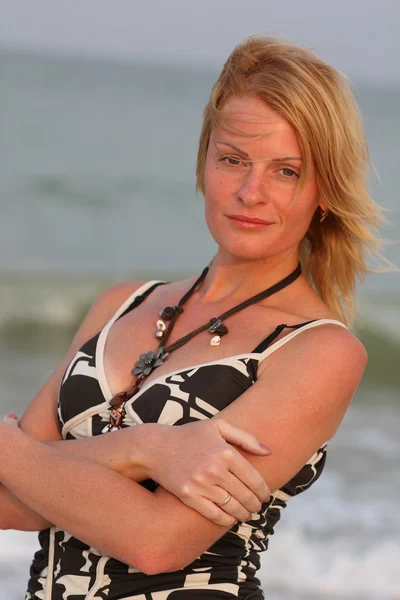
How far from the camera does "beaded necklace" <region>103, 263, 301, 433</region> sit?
246 cm

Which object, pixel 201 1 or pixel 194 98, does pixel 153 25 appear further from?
pixel 194 98

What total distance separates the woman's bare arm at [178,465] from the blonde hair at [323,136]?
1.30 ft

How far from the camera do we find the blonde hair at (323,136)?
246cm

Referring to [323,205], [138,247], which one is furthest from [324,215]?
[138,247]

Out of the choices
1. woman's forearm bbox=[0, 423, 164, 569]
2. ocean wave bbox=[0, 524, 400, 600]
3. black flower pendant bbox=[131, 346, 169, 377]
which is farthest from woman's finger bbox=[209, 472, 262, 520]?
ocean wave bbox=[0, 524, 400, 600]

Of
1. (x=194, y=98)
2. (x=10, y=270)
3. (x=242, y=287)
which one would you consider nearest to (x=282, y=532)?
(x=242, y=287)

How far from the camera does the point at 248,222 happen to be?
8.37ft

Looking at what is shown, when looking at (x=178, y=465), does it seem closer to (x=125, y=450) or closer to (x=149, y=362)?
(x=125, y=450)

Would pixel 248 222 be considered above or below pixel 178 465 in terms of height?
above

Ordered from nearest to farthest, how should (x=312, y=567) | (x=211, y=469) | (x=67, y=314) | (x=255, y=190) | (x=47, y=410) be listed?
(x=211, y=469) < (x=255, y=190) < (x=47, y=410) < (x=312, y=567) < (x=67, y=314)

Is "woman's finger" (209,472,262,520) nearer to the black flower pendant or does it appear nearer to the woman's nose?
the black flower pendant

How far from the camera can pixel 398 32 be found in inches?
929

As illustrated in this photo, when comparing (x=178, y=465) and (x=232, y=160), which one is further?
(x=232, y=160)

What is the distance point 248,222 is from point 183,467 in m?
0.72
